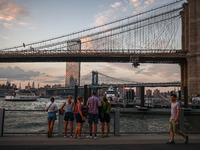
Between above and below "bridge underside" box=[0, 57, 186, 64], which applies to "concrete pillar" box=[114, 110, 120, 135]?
below

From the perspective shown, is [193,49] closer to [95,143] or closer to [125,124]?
[125,124]

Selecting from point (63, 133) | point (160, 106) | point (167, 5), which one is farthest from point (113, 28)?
point (63, 133)

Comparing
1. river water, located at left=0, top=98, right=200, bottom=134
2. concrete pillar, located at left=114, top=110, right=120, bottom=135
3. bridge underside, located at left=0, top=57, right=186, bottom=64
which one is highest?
bridge underside, located at left=0, top=57, right=186, bottom=64

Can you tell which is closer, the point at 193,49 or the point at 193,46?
the point at 193,49

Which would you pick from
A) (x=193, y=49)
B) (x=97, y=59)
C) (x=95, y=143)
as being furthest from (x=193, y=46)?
(x=95, y=143)

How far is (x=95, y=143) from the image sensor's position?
7176 mm

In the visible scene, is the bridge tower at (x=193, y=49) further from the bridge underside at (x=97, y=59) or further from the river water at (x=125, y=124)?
the river water at (x=125, y=124)

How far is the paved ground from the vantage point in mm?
6574

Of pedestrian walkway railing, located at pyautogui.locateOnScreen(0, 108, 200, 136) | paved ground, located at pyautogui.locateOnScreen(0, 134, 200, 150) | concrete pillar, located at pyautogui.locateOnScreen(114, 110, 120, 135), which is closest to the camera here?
paved ground, located at pyautogui.locateOnScreen(0, 134, 200, 150)

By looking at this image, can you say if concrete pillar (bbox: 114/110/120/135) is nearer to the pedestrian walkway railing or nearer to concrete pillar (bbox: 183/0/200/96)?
the pedestrian walkway railing

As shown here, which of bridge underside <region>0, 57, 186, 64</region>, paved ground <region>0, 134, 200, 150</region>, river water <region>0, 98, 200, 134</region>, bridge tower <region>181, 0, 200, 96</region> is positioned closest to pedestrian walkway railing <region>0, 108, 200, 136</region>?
river water <region>0, 98, 200, 134</region>

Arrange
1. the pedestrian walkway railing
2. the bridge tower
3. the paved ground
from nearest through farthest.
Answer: the paved ground, the pedestrian walkway railing, the bridge tower

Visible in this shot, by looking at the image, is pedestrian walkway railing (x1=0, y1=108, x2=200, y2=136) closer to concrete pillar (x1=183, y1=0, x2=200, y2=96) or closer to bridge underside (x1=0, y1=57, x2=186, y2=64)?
concrete pillar (x1=183, y1=0, x2=200, y2=96)

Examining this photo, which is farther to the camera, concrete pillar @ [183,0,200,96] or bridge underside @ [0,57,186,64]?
bridge underside @ [0,57,186,64]
